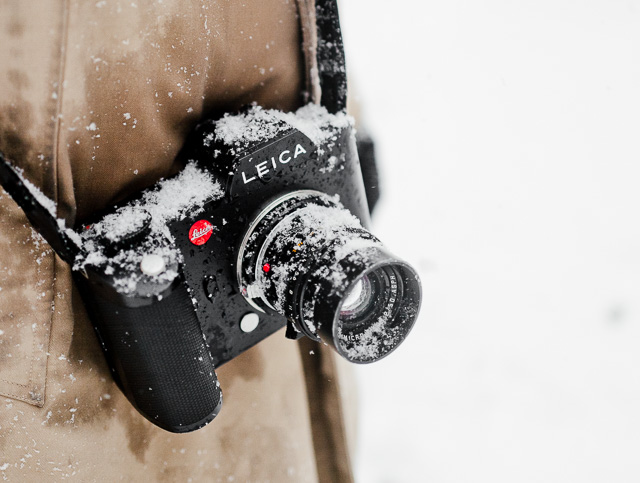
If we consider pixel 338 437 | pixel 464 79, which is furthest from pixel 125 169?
pixel 464 79

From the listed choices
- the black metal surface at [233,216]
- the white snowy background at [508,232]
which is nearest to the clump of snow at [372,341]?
the black metal surface at [233,216]

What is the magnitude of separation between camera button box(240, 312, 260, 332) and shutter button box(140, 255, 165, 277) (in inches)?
5.8

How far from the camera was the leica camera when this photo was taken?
0.37 metres

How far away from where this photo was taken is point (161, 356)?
0.41 metres

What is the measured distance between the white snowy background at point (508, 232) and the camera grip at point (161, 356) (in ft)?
1.53

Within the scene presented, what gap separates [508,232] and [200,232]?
26.7 inches

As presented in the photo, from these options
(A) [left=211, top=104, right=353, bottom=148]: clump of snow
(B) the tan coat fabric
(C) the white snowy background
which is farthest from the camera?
(C) the white snowy background

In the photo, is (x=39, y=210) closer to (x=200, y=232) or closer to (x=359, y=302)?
(x=200, y=232)

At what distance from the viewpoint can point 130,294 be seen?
35 centimetres

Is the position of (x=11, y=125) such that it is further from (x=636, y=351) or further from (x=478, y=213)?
(x=636, y=351)

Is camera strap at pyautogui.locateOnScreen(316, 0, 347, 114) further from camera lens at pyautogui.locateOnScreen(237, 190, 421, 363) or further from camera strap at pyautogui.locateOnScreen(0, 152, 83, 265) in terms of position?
camera strap at pyautogui.locateOnScreen(0, 152, 83, 265)

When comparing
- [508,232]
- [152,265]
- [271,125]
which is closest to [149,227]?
[152,265]

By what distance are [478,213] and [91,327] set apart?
70 centimetres

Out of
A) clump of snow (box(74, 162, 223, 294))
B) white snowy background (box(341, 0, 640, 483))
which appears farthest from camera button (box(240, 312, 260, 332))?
white snowy background (box(341, 0, 640, 483))
